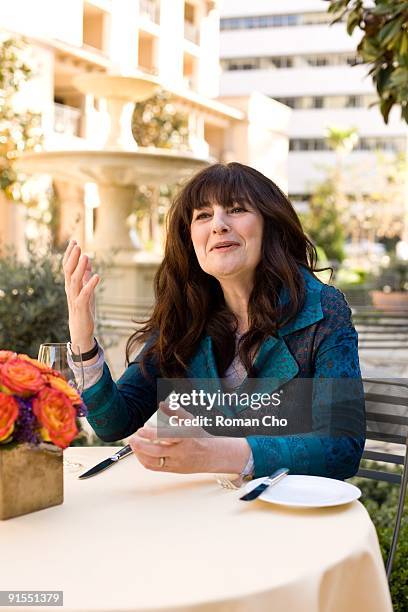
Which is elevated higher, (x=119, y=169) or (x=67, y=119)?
(x=67, y=119)

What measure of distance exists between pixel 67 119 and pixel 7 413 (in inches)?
812

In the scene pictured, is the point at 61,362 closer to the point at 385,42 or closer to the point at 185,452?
the point at 185,452

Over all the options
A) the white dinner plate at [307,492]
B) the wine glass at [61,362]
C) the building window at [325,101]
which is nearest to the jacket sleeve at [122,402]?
the wine glass at [61,362]

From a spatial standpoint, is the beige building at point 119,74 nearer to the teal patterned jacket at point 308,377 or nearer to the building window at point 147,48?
the building window at point 147,48

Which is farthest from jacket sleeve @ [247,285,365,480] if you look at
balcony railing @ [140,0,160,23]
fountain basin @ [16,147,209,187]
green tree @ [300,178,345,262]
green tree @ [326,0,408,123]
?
green tree @ [300,178,345,262]

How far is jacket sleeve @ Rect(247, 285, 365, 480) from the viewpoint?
1884 mm

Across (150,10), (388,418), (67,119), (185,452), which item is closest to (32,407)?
(185,452)

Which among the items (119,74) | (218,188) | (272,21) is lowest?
(218,188)

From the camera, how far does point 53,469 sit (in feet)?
5.16

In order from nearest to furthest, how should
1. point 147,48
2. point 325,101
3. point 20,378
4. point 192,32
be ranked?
point 20,378 → point 147,48 → point 192,32 → point 325,101

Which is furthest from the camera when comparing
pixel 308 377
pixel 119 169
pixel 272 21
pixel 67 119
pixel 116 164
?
pixel 272 21

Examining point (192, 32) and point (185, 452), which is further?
point (192, 32)

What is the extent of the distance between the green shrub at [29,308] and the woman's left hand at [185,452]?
9.07 ft

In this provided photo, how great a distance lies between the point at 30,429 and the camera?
1465 mm
